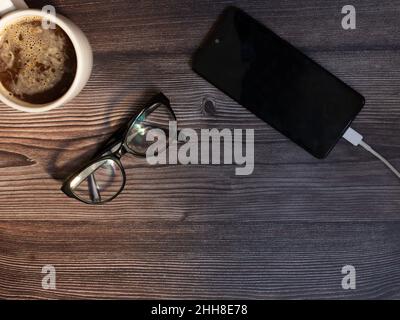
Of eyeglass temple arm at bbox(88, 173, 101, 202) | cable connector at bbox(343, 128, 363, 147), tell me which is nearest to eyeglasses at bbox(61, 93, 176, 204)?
eyeglass temple arm at bbox(88, 173, 101, 202)

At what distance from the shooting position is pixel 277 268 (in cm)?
65

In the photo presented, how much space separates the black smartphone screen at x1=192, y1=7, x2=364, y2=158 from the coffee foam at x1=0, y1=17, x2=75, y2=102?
0.16m

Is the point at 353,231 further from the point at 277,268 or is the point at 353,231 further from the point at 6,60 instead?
the point at 6,60

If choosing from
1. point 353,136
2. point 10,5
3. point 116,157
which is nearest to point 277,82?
point 353,136

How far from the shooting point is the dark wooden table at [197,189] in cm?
61

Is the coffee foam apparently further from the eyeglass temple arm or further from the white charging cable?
the white charging cable

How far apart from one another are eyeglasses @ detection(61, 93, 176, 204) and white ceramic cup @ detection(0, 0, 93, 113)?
0.08 metres

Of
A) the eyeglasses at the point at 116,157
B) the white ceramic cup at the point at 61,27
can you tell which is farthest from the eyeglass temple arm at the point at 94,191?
the white ceramic cup at the point at 61,27

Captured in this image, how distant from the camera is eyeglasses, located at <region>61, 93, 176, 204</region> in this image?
0.62m

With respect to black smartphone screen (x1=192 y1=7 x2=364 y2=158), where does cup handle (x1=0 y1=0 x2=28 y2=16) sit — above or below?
above

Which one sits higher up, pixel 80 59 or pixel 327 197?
pixel 80 59

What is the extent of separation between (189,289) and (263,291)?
97mm

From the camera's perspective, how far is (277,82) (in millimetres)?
614
